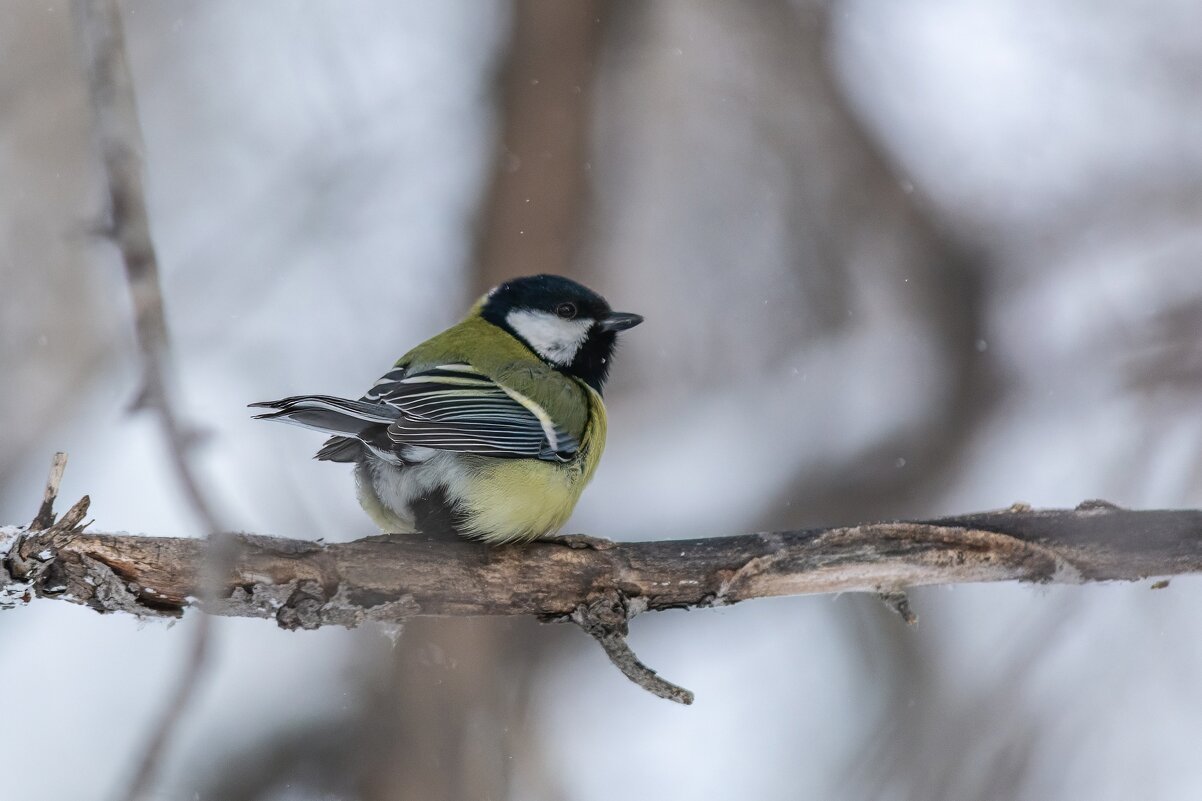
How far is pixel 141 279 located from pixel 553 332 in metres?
1.81

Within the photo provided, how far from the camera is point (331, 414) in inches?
94.3

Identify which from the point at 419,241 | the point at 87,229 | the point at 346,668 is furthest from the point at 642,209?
the point at 87,229

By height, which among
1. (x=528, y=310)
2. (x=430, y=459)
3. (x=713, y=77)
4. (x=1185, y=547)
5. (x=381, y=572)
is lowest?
(x=381, y=572)

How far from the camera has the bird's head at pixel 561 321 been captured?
11.4 ft

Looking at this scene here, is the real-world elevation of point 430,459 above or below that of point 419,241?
below

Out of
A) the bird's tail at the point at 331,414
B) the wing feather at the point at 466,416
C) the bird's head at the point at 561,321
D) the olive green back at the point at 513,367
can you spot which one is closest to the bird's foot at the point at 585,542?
the wing feather at the point at 466,416

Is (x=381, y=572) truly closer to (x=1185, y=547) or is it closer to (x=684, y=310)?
(x=1185, y=547)

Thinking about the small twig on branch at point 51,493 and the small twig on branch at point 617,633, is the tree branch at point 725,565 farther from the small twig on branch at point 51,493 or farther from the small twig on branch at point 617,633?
the small twig on branch at point 51,493

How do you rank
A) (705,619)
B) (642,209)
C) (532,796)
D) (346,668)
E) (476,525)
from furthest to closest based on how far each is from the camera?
1. (642,209)
2. (705,619)
3. (346,668)
4. (532,796)
5. (476,525)

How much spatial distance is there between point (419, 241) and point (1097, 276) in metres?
3.59

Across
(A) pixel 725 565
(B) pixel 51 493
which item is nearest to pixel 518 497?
(A) pixel 725 565

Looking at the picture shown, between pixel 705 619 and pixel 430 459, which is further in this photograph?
pixel 705 619

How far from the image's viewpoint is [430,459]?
2.74m

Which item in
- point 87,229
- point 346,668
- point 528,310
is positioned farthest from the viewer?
point 346,668
